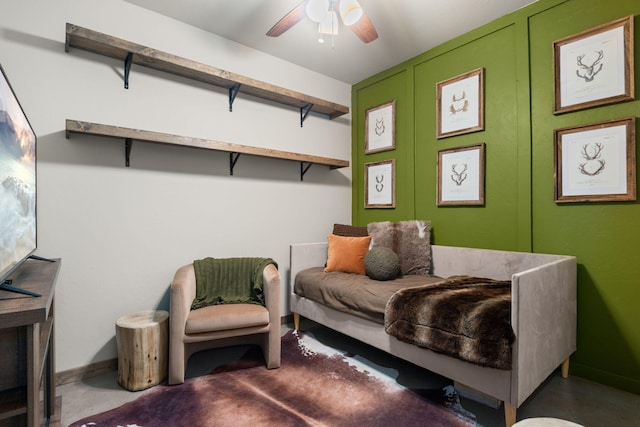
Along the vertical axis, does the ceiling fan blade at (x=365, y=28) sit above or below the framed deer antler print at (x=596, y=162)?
above

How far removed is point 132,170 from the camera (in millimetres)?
2389

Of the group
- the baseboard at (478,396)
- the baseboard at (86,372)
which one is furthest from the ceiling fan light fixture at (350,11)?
the baseboard at (86,372)

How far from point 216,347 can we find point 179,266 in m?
0.71

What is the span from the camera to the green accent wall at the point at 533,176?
202 centimetres

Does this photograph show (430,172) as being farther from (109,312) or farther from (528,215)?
(109,312)

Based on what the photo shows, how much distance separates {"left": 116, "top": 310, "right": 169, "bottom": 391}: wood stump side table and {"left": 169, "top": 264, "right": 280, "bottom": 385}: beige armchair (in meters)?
0.10

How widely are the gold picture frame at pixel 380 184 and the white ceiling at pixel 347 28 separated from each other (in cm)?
106

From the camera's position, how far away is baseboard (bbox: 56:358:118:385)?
2.08 m

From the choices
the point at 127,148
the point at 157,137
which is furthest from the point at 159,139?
the point at 127,148

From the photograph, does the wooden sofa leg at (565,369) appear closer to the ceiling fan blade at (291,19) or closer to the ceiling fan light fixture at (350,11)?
A: the ceiling fan light fixture at (350,11)

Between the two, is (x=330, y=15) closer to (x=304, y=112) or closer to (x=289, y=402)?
(x=304, y=112)

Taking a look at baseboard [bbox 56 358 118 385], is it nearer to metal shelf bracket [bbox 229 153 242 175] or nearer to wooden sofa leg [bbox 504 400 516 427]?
metal shelf bracket [bbox 229 153 242 175]

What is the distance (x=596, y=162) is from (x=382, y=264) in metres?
1.58

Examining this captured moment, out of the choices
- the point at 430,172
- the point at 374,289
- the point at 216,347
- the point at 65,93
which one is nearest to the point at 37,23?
the point at 65,93
